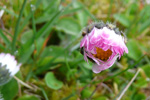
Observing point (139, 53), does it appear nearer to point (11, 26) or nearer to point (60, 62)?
point (60, 62)

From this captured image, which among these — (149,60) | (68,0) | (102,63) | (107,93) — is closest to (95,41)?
(102,63)

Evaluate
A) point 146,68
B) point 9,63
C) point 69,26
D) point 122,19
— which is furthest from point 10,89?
point 122,19

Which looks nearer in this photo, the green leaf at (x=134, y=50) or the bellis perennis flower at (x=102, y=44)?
the bellis perennis flower at (x=102, y=44)

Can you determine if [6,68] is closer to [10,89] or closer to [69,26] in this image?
[10,89]

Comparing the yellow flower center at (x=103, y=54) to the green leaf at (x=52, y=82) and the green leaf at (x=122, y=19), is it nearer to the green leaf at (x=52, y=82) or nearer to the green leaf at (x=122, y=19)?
the green leaf at (x=52, y=82)

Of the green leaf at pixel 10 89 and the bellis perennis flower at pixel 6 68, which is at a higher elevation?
the bellis perennis flower at pixel 6 68

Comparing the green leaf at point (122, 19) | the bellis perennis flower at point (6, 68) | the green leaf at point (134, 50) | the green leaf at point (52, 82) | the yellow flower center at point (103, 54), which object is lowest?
the green leaf at point (134, 50)

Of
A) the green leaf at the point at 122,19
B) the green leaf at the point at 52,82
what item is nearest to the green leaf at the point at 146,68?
the green leaf at the point at 122,19
